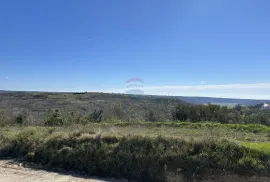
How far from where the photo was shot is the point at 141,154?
8.07 metres

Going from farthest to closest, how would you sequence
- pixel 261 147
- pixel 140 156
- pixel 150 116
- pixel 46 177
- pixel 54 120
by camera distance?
pixel 150 116, pixel 54 120, pixel 140 156, pixel 261 147, pixel 46 177

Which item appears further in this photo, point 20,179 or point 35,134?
point 35,134

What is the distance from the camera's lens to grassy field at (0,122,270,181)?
747 centimetres

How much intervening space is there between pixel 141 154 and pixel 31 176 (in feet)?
11.1

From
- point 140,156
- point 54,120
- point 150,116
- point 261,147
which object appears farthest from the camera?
point 150,116

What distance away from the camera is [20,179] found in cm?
734

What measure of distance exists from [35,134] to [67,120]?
6.32 metres

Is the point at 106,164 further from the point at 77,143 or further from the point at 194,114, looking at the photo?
the point at 194,114

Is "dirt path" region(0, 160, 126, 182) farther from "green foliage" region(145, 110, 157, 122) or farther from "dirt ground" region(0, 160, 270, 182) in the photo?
"green foliage" region(145, 110, 157, 122)

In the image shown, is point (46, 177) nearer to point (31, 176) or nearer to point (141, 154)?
point (31, 176)

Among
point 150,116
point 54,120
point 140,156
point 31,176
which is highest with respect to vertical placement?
point 150,116

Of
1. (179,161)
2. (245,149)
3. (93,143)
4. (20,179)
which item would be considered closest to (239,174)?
(245,149)

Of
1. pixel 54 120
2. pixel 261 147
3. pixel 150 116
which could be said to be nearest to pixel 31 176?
pixel 261 147

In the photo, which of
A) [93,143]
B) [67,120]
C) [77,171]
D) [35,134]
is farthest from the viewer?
[67,120]
